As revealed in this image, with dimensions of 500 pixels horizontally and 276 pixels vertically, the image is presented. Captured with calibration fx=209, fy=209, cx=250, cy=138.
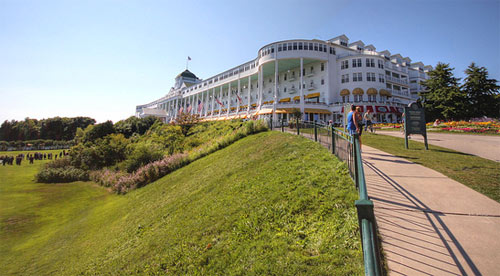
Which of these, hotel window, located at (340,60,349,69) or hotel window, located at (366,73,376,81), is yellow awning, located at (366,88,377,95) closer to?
hotel window, located at (366,73,376,81)

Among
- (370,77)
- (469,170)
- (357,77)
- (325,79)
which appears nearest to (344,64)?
(357,77)

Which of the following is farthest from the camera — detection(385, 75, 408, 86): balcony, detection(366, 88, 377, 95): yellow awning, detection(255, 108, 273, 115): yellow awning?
detection(385, 75, 408, 86): balcony

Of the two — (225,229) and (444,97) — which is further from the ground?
(444,97)

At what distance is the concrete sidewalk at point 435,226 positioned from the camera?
2597 mm

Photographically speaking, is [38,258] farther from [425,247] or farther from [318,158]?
[425,247]

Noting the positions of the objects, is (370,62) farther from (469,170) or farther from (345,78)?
(469,170)

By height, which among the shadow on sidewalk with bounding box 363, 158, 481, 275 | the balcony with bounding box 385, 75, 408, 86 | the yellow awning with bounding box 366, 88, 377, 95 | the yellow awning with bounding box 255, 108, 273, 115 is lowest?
the shadow on sidewalk with bounding box 363, 158, 481, 275

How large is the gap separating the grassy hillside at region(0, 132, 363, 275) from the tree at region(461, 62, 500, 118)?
4392 centimetres

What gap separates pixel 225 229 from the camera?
505 centimetres

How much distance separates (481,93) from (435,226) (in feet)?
160

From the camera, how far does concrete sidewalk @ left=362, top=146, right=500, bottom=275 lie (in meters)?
2.60

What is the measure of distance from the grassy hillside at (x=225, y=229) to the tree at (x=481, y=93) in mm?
43916

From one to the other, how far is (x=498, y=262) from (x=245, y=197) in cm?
495

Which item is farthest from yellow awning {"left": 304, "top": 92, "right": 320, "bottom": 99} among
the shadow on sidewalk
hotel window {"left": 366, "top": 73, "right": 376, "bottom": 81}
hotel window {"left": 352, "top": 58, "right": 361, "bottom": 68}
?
the shadow on sidewalk
